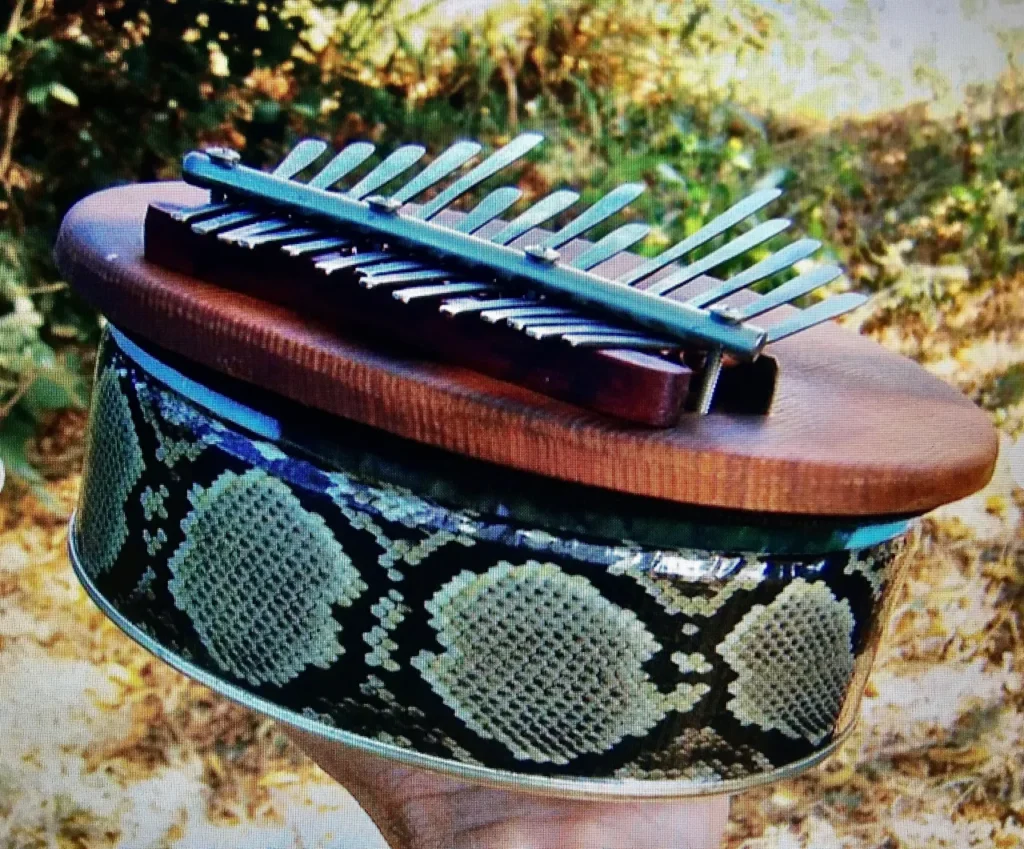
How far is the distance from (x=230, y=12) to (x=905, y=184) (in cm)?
202

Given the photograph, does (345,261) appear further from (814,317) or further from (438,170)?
(814,317)

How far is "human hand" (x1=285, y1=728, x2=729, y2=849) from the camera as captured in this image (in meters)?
1.19

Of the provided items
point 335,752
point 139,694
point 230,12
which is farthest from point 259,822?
point 230,12

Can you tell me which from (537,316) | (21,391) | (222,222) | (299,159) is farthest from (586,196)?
(537,316)

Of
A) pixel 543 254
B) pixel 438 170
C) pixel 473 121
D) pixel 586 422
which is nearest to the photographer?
pixel 586 422

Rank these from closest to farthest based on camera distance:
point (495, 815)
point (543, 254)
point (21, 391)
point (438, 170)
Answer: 1. point (543, 254)
2. point (438, 170)
3. point (495, 815)
4. point (21, 391)

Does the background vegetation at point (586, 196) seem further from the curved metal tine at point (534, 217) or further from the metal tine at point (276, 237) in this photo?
the metal tine at point (276, 237)

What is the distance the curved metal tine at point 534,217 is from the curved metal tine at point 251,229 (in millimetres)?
181

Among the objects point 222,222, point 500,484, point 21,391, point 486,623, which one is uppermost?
point 222,222

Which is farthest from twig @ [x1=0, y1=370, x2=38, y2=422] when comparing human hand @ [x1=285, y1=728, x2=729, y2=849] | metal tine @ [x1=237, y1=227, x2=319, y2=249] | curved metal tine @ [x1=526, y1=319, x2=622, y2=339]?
curved metal tine @ [x1=526, y1=319, x2=622, y2=339]

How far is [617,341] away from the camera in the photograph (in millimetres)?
840

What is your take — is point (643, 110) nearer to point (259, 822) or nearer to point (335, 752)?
point (259, 822)

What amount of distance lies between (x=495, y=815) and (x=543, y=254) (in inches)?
24.2

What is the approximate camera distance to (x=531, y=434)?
826 millimetres
